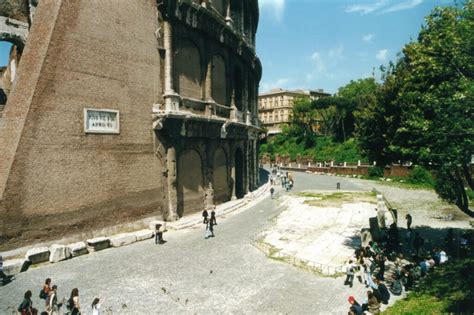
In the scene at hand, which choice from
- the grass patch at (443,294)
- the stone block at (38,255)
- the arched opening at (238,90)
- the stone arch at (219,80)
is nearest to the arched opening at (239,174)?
the arched opening at (238,90)

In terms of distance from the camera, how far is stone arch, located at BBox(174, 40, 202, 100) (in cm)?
2117

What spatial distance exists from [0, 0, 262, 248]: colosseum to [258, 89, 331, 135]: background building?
69.7 metres

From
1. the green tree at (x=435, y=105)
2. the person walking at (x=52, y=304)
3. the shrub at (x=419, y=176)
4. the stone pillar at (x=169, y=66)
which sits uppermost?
the stone pillar at (x=169, y=66)

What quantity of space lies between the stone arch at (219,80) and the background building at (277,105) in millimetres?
67130

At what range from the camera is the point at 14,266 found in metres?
12.3

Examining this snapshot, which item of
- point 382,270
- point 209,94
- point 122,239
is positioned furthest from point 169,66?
point 382,270

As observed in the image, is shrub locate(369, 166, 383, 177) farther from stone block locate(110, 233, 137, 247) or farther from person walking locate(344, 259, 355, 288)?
stone block locate(110, 233, 137, 247)

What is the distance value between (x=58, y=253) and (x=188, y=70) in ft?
42.8

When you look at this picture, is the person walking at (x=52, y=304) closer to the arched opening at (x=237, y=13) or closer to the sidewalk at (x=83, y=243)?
the sidewalk at (x=83, y=243)

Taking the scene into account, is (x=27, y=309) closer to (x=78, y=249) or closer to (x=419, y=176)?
(x=78, y=249)

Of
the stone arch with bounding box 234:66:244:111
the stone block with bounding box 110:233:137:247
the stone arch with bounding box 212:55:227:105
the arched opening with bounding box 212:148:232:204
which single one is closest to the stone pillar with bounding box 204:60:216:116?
the stone arch with bounding box 212:55:227:105

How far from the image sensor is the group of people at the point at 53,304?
351 inches

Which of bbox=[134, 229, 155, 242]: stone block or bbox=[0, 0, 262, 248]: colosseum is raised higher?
bbox=[0, 0, 262, 248]: colosseum

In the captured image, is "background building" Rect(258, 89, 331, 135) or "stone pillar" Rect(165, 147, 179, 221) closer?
"stone pillar" Rect(165, 147, 179, 221)
